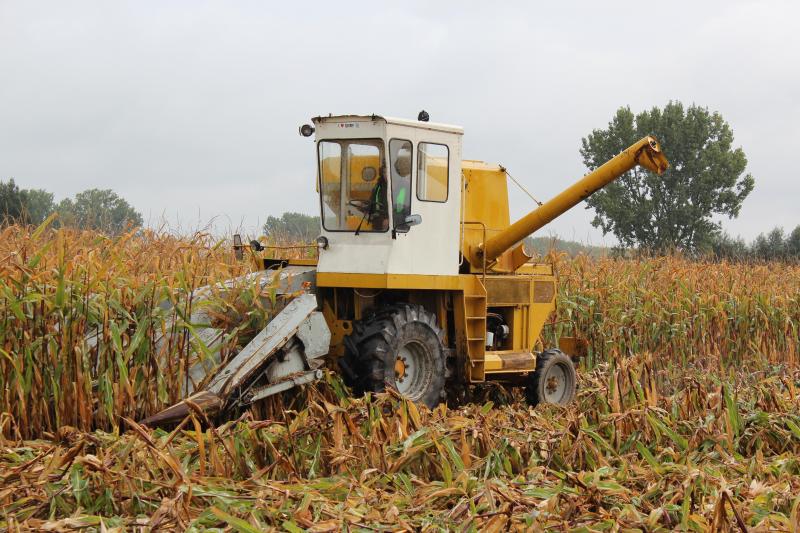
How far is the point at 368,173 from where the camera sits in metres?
8.76

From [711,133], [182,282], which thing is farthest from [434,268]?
[711,133]

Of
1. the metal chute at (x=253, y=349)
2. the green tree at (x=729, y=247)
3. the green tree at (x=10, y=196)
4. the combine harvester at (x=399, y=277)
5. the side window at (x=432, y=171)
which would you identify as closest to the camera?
the metal chute at (x=253, y=349)

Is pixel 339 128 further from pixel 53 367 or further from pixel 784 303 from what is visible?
pixel 784 303

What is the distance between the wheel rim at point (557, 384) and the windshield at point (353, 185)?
2.88m

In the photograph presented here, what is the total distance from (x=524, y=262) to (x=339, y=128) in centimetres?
280

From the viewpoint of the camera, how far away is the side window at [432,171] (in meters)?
8.89

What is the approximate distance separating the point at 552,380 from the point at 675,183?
3643 centimetres

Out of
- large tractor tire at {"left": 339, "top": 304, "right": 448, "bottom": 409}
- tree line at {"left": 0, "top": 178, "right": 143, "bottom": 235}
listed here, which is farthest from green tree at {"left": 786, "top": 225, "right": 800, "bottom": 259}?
large tractor tire at {"left": 339, "top": 304, "right": 448, "bottom": 409}

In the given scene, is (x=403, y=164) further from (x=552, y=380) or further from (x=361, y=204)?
(x=552, y=380)

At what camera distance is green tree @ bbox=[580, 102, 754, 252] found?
144 feet

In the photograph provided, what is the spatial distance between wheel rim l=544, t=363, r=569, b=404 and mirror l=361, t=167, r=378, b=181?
119 inches

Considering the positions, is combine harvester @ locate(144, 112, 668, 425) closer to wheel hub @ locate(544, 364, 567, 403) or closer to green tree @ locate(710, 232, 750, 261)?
wheel hub @ locate(544, 364, 567, 403)

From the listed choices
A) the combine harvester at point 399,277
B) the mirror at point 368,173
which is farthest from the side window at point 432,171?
the mirror at point 368,173

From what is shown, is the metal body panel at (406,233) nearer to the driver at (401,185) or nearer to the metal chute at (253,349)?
the driver at (401,185)
